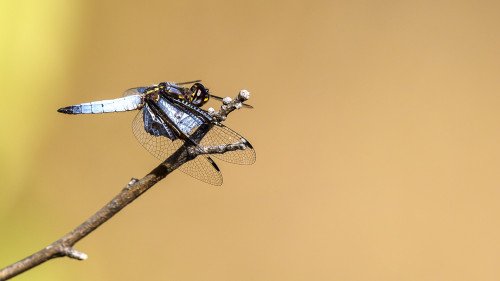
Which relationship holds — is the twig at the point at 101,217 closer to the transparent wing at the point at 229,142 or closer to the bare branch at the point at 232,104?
the bare branch at the point at 232,104

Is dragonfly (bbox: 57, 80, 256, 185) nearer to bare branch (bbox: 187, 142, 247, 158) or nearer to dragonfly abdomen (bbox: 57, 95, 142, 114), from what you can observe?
dragonfly abdomen (bbox: 57, 95, 142, 114)

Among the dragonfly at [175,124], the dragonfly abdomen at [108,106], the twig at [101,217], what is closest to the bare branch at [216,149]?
the twig at [101,217]

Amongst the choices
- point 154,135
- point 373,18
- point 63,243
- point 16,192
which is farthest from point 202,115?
point 16,192

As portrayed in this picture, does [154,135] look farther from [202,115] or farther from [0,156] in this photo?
[0,156]

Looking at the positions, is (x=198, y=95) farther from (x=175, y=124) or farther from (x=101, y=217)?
(x=101, y=217)

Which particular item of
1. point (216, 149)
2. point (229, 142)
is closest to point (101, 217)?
point (216, 149)

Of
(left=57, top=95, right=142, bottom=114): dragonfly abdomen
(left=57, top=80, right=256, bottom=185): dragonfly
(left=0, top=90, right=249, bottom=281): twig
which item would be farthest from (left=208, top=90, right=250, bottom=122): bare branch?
(left=57, top=95, right=142, bottom=114): dragonfly abdomen
